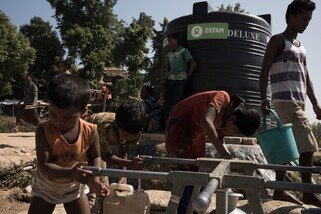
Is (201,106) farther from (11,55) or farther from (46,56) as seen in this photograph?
(46,56)

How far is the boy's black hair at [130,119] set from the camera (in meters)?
2.54

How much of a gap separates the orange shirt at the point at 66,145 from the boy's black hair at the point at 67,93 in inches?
6.5

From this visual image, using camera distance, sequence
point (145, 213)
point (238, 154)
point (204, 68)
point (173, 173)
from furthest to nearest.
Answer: point (204, 68) < point (238, 154) < point (145, 213) < point (173, 173)

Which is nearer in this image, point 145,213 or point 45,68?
point 145,213

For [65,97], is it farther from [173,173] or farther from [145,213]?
[145,213]

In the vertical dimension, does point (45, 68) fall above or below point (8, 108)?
above

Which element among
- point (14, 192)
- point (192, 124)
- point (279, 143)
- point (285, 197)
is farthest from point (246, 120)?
point (14, 192)

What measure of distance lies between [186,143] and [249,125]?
57 cm

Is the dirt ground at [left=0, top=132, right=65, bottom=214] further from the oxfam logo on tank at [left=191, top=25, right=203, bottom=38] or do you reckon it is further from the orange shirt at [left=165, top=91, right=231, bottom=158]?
the oxfam logo on tank at [left=191, top=25, right=203, bottom=38]

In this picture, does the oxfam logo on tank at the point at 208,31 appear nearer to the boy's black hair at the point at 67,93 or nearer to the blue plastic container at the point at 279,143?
the blue plastic container at the point at 279,143

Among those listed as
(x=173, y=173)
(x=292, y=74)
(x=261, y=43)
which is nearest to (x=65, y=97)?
(x=173, y=173)

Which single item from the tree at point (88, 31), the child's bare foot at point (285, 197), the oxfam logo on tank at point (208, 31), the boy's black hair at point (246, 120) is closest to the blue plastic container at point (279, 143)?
the boy's black hair at point (246, 120)

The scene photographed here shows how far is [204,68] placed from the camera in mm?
5035

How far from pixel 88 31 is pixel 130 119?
2503 cm
